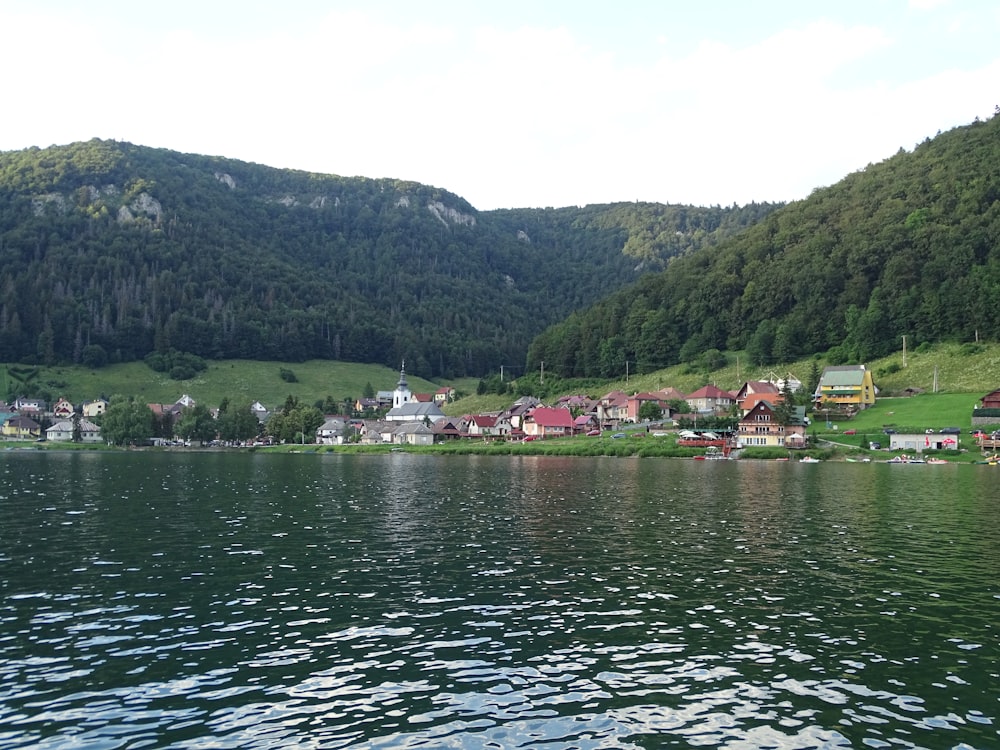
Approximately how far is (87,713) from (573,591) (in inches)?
631

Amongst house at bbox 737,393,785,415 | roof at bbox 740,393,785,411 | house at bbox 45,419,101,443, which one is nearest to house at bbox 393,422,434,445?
house at bbox 737,393,785,415

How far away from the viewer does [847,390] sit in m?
140

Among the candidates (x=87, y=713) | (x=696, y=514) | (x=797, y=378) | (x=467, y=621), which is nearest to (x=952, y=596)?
(x=467, y=621)

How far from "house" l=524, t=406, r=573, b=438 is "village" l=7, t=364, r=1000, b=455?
0.19m

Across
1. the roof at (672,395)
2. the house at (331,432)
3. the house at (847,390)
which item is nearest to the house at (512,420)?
the roof at (672,395)

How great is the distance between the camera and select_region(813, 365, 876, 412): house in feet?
456

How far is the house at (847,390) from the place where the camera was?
5468 inches

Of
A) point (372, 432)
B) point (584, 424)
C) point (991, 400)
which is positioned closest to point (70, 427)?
point (372, 432)

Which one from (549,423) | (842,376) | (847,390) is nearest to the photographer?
(847,390)

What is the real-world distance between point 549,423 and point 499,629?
13350 centimetres

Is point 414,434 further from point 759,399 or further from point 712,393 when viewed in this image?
point 759,399

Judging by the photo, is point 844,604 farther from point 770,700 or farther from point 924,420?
point 924,420

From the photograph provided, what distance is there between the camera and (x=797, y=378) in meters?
162

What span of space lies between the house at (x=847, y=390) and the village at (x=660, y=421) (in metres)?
0.17
